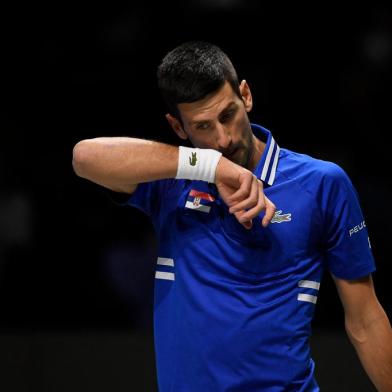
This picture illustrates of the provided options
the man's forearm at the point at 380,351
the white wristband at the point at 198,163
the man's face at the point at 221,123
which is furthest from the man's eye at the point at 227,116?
the man's forearm at the point at 380,351

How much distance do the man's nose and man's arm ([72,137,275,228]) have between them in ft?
0.35

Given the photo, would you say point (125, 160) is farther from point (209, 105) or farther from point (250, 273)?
Result: point (250, 273)

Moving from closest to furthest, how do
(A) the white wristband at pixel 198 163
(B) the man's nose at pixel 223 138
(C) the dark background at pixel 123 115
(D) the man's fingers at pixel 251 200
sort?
(D) the man's fingers at pixel 251 200 → (A) the white wristband at pixel 198 163 → (B) the man's nose at pixel 223 138 → (C) the dark background at pixel 123 115

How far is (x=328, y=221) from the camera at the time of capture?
236cm

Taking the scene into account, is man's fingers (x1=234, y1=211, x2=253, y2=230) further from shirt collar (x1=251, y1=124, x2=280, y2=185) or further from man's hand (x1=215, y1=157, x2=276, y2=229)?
shirt collar (x1=251, y1=124, x2=280, y2=185)

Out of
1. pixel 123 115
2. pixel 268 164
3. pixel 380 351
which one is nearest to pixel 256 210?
pixel 268 164

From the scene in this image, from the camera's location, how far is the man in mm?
2258

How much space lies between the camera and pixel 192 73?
7.70ft

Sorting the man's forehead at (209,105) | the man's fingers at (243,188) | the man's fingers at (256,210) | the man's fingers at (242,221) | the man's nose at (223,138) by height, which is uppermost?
the man's forehead at (209,105)

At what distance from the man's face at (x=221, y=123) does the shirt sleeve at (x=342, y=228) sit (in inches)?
10.0

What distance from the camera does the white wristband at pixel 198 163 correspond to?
2213 millimetres

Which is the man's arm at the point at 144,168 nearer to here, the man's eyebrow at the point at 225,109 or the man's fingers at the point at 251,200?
the man's fingers at the point at 251,200

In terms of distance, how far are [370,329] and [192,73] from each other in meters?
0.87

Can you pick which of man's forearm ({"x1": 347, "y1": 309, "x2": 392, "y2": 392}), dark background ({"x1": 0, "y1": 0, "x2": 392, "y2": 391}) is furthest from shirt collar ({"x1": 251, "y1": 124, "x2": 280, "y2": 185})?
dark background ({"x1": 0, "y1": 0, "x2": 392, "y2": 391})
